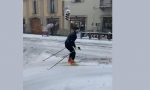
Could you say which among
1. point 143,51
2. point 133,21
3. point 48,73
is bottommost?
point 48,73

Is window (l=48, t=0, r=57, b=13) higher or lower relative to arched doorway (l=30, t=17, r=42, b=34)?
higher

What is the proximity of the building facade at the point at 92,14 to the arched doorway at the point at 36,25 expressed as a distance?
241cm

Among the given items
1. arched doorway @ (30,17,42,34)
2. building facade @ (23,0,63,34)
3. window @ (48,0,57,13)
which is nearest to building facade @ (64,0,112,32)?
building facade @ (23,0,63,34)

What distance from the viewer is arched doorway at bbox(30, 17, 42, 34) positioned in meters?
22.8

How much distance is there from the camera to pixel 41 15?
74.2 feet

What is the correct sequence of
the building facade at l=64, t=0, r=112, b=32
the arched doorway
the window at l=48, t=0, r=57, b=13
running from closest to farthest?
the building facade at l=64, t=0, r=112, b=32 → the window at l=48, t=0, r=57, b=13 → the arched doorway

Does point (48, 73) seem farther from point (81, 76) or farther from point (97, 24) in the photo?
point (97, 24)

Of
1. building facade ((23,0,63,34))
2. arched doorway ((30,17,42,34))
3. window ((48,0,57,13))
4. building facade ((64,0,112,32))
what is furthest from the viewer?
arched doorway ((30,17,42,34))

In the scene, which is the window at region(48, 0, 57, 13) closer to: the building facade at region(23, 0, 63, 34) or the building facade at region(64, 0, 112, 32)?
the building facade at region(23, 0, 63, 34)

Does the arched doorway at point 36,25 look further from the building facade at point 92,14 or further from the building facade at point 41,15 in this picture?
the building facade at point 92,14

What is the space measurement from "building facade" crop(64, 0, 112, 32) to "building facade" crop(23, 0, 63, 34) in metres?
0.65

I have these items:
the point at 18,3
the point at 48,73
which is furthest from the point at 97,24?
the point at 18,3

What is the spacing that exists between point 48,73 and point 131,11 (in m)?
4.62

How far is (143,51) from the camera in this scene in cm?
214
